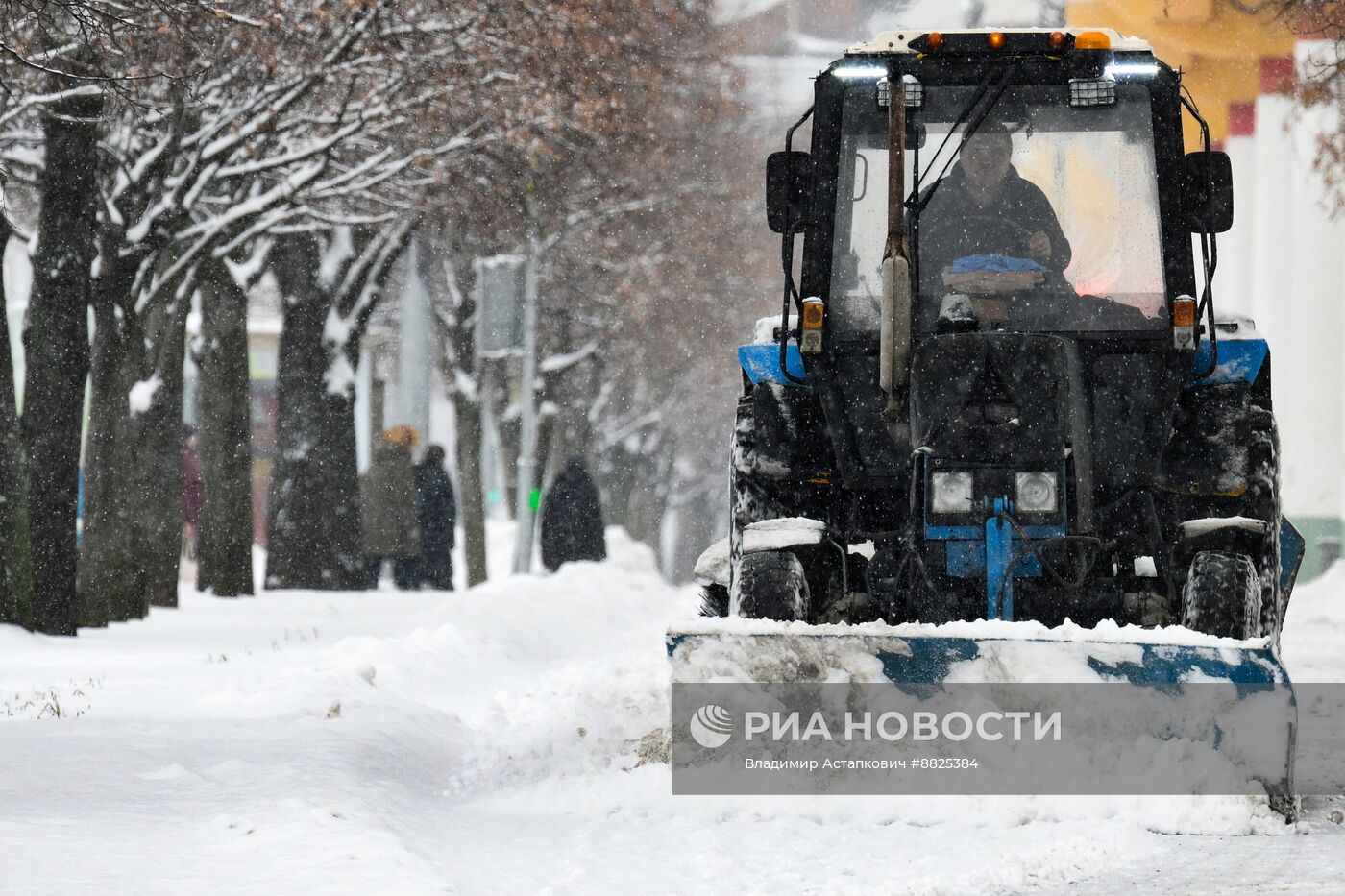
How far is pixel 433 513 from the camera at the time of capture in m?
26.3

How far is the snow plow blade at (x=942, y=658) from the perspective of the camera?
20.4ft

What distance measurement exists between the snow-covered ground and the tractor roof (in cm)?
298

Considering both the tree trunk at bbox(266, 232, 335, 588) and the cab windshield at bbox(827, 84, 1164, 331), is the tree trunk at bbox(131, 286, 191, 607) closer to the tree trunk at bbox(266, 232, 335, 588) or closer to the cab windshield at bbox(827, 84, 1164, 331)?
the tree trunk at bbox(266, 232, 335, 588)

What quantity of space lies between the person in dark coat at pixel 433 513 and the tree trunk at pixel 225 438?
465 cm

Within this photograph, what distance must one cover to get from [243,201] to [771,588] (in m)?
12.8

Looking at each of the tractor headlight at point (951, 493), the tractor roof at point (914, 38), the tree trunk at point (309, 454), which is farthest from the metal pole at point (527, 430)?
the tractor headlight at point (951, 493)

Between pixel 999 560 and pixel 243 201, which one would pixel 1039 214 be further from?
pixel 243 201

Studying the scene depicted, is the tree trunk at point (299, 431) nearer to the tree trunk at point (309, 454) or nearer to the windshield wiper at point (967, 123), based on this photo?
the tree trunk at point (309, 454)

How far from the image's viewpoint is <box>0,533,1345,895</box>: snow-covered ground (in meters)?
5.57

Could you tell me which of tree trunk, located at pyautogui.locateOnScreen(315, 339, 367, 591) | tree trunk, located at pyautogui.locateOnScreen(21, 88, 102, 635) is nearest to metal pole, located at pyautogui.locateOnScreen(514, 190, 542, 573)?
tree trunk, located at pyautogui.locateOnScreen(315, 339, 367, 591)

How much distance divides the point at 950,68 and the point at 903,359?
1477 mm

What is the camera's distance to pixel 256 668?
11.9m

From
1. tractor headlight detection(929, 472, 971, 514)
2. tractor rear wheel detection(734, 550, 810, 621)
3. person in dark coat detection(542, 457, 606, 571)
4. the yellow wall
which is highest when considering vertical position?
the yellow wall

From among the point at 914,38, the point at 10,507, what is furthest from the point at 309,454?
the point at 914,38
